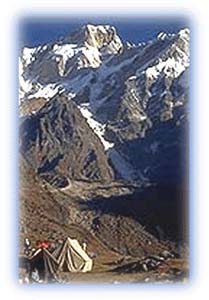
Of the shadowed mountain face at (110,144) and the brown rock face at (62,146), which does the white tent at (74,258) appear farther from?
the brown rock face at (62,146)

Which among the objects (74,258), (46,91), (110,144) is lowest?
(74,258)

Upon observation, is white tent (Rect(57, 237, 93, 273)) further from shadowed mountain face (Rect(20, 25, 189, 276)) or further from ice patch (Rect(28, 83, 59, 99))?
ice patch (Rect(28, 83, 59, 99))

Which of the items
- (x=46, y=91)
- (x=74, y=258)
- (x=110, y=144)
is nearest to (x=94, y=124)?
(x=110, y=144)

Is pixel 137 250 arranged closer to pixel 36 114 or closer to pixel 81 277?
pixel 81 277

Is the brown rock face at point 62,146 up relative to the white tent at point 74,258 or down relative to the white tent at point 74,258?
up

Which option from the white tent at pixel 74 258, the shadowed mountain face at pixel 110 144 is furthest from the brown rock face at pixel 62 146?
the white tent at pixel 74 258

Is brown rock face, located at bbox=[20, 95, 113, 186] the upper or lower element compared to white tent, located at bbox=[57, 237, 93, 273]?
upper

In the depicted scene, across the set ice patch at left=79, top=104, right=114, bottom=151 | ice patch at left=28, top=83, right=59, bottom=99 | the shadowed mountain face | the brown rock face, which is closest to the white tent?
the shadowed mountain face

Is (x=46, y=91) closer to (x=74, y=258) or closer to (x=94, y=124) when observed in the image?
(x=94, y=124)
